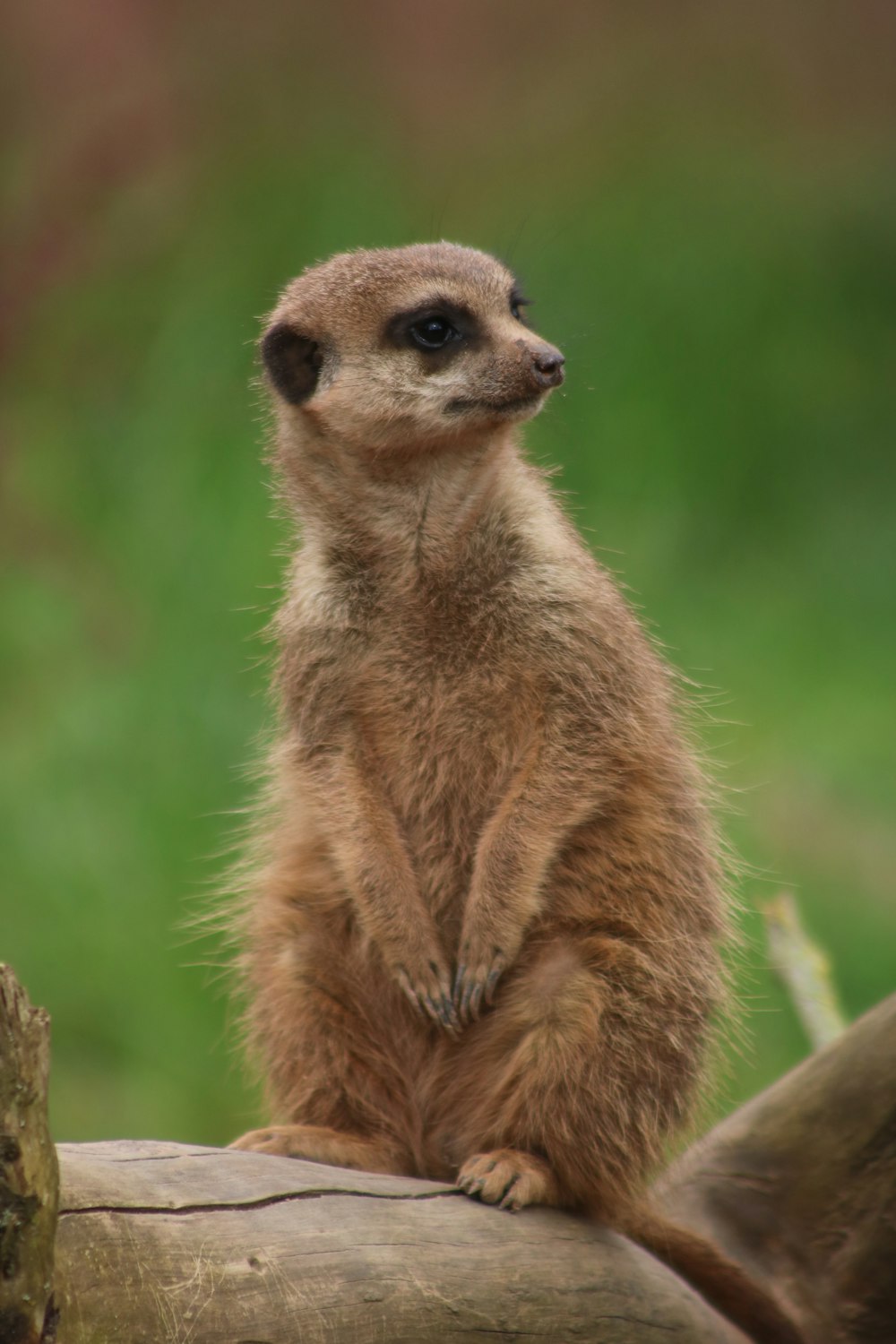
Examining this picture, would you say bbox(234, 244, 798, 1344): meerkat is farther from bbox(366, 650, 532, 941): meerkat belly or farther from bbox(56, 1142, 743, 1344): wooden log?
bbox(56, 1142, 743, 1344): wooden log

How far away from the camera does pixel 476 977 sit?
2590 mm

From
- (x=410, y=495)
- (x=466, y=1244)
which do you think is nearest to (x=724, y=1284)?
(x=466, y=1244)

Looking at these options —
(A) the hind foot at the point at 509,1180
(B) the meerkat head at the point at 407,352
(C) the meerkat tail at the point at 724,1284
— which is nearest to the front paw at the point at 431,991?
(A) the hind foot at the point at 509,1180

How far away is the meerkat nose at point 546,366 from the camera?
2670mm

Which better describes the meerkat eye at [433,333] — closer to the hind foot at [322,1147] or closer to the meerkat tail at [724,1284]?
the hind foot at [322,1147]

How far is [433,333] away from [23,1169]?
170cm

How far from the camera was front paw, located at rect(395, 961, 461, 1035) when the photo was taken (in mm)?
2607

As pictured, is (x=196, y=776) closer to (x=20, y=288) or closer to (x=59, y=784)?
(x=59, y=784)

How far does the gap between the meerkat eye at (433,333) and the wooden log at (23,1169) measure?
1.56m

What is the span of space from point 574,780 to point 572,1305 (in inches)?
31.2

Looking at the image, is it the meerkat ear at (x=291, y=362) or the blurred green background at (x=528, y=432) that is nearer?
the meerkat ear at (x=291, y=362)

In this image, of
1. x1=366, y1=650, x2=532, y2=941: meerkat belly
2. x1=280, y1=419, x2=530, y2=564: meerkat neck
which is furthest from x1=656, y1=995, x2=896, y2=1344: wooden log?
x1=280, y1=419, x2=530, y2=564: meerkat neck

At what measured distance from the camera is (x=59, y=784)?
201 inches

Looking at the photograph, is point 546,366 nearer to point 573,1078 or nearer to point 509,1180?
point 573,1078
